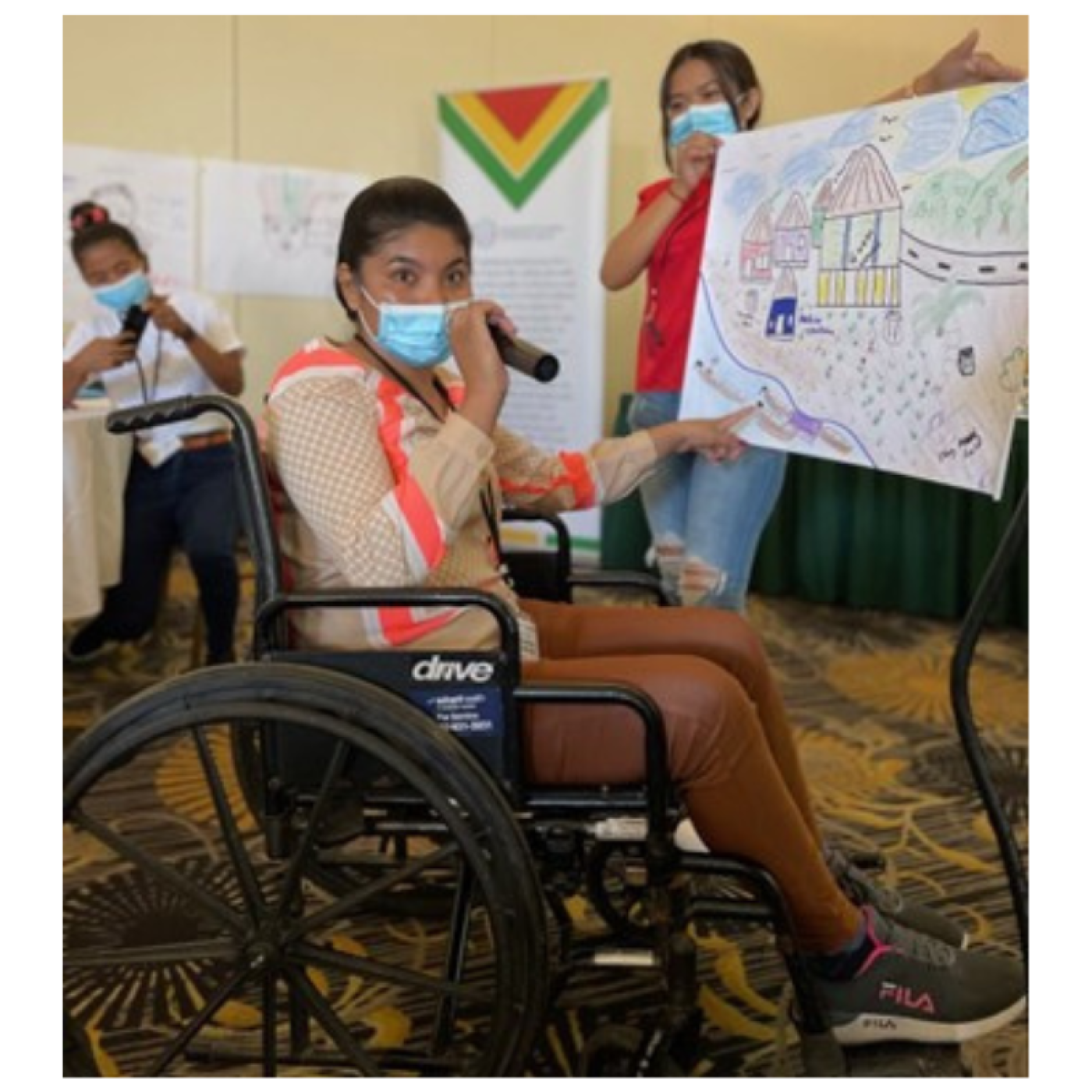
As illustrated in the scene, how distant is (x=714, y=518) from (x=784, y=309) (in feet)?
1.18

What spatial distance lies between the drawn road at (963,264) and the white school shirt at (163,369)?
190 cm

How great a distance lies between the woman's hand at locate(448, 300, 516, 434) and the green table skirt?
8.59 feet

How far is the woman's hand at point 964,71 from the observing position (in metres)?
1.59

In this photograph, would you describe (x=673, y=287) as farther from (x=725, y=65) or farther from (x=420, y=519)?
(x=420, y=519)

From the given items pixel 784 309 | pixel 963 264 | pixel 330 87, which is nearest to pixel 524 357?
pixel 963 264

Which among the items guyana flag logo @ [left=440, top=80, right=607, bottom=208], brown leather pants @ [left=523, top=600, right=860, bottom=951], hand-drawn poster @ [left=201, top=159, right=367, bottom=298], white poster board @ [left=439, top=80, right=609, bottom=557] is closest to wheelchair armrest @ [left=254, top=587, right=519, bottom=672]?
brown leather pants @ [left=523, top=600, right=860, bottom=951]

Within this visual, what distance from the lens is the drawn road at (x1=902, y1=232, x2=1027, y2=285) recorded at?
154cm

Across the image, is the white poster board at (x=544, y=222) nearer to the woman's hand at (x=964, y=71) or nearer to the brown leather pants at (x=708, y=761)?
the woman's hand at (x=964, y=71)

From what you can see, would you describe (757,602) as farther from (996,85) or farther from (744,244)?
(996,85)

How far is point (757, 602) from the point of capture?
4.17 meters

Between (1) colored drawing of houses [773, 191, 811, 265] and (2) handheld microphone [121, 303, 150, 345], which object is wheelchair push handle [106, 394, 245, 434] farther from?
(2) handheld microphone [121, 303, 150, 345]

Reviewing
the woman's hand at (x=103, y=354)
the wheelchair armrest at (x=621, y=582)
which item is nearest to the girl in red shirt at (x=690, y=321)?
the wheelchair armrest at (x=621, y=582)

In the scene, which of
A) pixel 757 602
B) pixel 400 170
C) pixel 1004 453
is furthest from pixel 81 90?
pixel 1004 453

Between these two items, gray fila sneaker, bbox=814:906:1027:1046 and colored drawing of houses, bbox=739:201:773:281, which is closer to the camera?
gray fila sneaker, bbox=814:906:1027:1046
